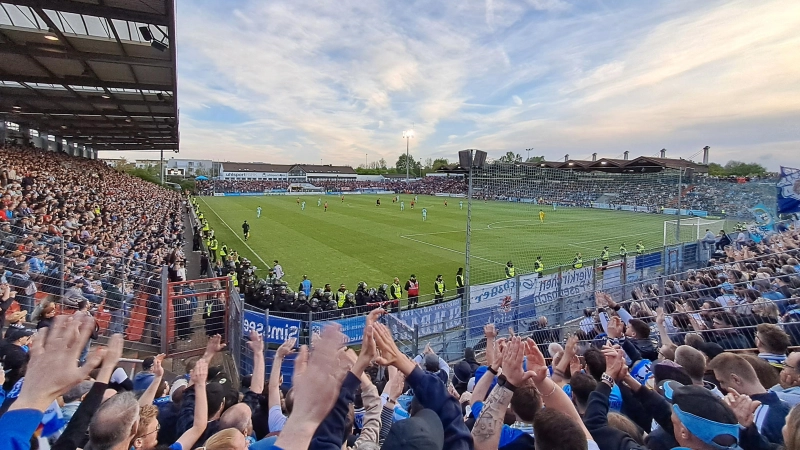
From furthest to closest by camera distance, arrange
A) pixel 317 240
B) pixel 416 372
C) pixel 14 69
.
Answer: pixel 317 240
pixel 14 69
pixel 416 372

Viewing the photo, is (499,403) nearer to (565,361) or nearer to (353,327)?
(565,361)

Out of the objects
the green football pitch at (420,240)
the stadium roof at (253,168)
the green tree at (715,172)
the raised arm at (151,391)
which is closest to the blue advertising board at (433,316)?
the green football pitch at (420,240)

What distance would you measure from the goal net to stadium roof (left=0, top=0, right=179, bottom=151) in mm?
10289

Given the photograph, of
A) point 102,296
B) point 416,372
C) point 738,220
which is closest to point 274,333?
point 102,296

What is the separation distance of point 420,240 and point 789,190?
57.6 feet

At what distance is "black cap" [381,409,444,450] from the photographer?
1.62m

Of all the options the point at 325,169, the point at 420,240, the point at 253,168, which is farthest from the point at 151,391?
the point at 325,169

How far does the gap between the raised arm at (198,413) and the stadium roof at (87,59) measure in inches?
344

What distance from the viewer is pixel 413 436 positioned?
1.65m

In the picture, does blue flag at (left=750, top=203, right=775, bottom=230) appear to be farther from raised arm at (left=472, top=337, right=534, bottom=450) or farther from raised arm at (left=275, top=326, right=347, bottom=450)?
raised arm at (left=275, top=326, right=347, bottom=450)

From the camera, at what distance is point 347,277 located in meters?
18.0

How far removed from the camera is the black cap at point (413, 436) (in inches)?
63.9

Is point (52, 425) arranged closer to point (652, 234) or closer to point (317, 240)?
point (317, 240)

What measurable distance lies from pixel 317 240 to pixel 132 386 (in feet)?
73.2
